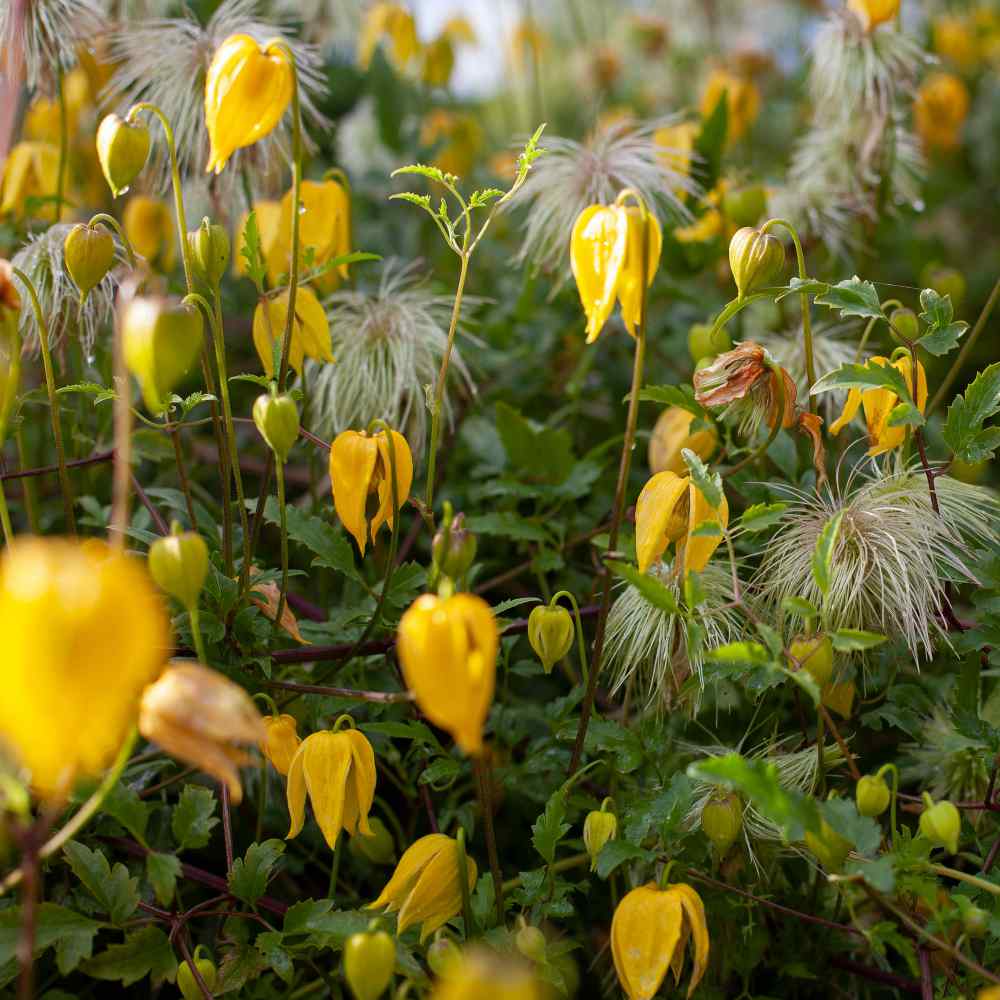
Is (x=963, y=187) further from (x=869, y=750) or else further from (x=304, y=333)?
(x=304, y=333)

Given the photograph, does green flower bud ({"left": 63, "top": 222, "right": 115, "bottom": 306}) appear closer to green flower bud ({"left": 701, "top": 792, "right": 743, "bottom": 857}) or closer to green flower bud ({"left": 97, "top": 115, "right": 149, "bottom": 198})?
green flower bud ({"left": 97, "top": 115, "right": 149, "bottom": 198})

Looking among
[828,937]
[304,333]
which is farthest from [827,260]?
[828,937]

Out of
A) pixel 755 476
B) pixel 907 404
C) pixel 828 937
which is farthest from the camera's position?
pixel 755 476

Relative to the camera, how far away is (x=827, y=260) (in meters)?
1.89

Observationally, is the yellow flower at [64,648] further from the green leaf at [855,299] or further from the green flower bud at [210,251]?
the green leaf at [855,299]

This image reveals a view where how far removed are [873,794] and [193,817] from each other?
1.84 feet

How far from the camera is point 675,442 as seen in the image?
136 centimetres

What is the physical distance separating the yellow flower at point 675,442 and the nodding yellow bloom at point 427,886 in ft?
1.88

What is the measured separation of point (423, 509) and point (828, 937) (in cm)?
57

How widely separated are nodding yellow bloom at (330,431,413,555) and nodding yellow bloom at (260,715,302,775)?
0.19 meters

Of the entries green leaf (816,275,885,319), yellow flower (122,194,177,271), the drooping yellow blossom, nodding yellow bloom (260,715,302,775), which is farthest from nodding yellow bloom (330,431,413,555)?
the drooping yellow blossom

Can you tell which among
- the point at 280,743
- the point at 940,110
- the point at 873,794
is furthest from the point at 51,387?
the point at 940,110

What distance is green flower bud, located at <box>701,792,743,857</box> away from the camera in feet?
3.19

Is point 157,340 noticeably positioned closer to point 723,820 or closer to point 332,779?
point 332,779
